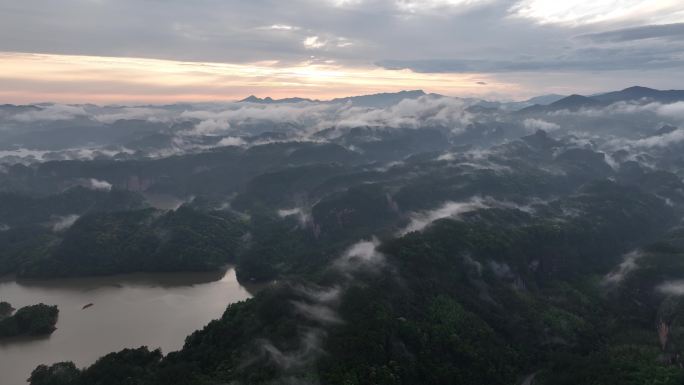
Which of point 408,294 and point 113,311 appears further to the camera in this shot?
point 113,311

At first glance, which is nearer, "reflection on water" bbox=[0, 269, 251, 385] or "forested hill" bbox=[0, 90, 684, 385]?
"forested hill" bbox=[0, 90, 684, 385]

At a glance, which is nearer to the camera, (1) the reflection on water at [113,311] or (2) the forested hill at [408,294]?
(2) the forested hill at [408,294]

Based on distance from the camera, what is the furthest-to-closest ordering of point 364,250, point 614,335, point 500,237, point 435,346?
point 500,237 → point 364,250 → point 614,335 → point 435,346

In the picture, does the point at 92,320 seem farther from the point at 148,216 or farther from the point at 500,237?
the point at 500,237

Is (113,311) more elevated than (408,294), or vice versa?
(408,294)

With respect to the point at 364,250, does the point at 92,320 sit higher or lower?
lower

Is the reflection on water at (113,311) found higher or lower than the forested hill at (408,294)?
lower

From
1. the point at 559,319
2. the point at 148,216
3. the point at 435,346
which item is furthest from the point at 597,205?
the point at 148,216

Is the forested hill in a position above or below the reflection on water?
above
